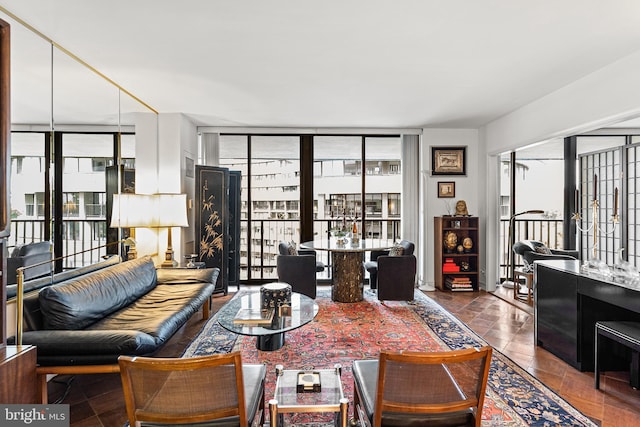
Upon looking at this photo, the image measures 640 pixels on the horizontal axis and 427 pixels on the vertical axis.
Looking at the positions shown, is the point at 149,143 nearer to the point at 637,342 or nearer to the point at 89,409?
the point at 89,409

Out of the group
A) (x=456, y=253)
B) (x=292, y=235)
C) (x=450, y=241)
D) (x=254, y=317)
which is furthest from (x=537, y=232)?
(x=254, y=317)

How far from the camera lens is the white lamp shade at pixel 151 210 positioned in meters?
3.73

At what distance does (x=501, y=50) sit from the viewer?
2801mm

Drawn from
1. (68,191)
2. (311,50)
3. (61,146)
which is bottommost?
(68,191)

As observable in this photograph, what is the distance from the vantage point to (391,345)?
10.5 ft

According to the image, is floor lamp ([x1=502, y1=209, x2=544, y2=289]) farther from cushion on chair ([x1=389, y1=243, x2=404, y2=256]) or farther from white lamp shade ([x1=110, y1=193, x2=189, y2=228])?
white lamp shade ([x1=110, y1=193, x2=189, y2=228])

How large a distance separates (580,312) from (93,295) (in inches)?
150

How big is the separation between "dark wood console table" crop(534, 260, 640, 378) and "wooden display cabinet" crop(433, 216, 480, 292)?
7.03ft

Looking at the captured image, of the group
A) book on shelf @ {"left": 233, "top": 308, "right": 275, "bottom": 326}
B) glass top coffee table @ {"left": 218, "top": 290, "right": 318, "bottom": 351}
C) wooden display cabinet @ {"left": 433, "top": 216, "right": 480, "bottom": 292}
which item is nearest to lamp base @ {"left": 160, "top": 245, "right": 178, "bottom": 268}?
glass top coffee table @ {"left": 218, "top": 290, "right": 318, "bottom": 351}

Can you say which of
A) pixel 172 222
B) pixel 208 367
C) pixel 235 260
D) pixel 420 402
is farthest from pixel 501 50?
pixel 235 260

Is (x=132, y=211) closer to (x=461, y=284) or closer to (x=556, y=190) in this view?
(x=461, y=284)

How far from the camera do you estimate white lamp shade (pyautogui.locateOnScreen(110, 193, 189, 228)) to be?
12.2 ft

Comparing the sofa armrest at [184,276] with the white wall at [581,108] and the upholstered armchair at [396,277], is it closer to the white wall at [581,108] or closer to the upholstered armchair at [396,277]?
the upholstered armchair at [396,277]

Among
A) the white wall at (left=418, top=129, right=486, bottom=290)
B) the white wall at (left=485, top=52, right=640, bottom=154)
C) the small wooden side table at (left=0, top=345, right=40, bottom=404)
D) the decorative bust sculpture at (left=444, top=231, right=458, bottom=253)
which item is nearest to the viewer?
the small wooden side table at (left=0, top=345, right=40, bottom=404)
